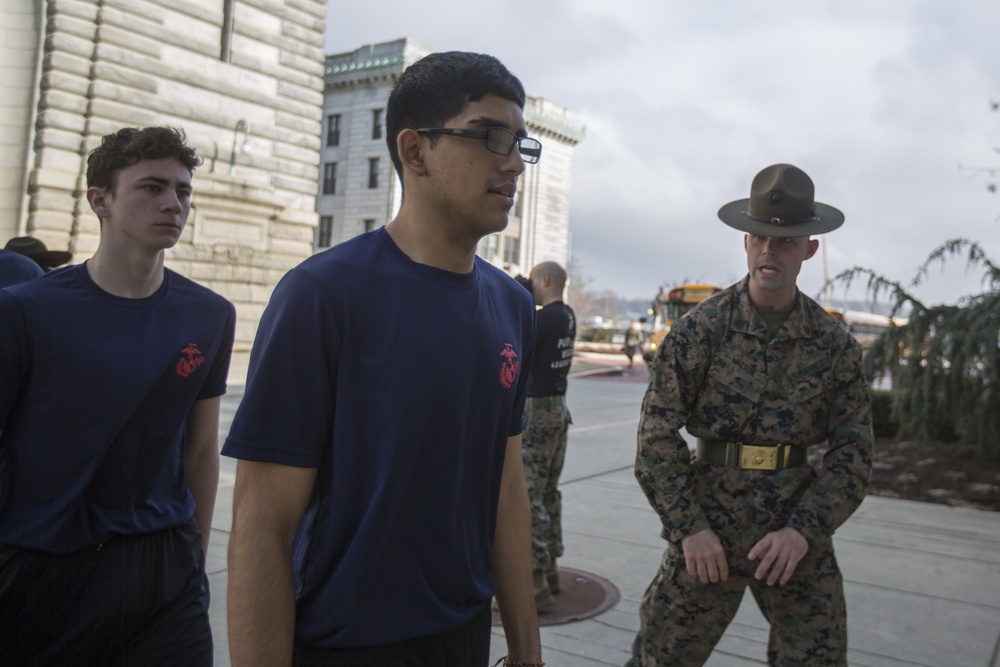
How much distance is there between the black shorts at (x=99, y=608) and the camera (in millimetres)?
2268

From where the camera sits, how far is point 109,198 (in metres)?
2.63

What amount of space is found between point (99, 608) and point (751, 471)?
7.29ft

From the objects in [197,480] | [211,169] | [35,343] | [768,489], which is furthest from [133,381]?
[211,169]

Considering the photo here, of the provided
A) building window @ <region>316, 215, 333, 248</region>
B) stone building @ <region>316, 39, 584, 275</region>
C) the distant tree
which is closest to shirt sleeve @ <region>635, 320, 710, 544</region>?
the distant tree

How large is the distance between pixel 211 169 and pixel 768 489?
15.0 m

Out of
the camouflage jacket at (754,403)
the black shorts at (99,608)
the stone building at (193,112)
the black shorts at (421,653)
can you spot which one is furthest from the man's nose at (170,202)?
the stone building at (193,112)

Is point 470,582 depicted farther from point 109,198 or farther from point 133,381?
point 109,198

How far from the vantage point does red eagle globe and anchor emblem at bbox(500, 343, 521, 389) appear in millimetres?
1868

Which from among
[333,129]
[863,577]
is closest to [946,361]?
[863,577]

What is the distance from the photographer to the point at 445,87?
1.78 metres

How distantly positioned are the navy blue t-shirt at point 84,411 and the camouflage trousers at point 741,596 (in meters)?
1.79

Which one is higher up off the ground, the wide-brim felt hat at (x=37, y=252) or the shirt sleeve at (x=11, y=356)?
the wide-brim felt hat at (x=37, y=252)

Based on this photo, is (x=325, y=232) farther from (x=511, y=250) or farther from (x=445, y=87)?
(x=445, y=87)

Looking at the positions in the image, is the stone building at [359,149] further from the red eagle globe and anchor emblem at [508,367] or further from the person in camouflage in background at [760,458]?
the red eagle globe and anchor emblem at [508,367]
